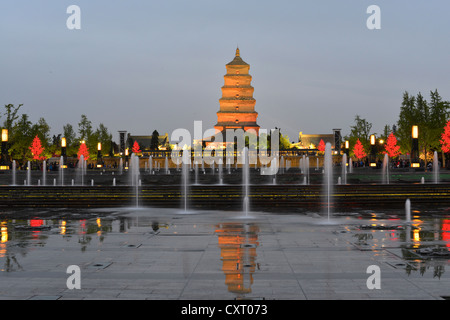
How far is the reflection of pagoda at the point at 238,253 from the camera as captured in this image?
725 centimetres

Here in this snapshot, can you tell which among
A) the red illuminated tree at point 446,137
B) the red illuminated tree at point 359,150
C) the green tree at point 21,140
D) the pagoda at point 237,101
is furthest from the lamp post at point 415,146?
the pagoda at point 237,101

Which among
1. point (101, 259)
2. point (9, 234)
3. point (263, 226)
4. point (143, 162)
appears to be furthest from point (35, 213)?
point (143, 162)

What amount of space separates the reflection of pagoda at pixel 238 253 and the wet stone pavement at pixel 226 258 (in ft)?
0.06

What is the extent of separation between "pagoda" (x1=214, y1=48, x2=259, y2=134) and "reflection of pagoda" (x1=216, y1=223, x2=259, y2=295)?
289 ft

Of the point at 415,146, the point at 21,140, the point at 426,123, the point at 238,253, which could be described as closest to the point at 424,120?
the point at 426,123

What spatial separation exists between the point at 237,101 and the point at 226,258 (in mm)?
94898

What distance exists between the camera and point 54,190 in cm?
2380

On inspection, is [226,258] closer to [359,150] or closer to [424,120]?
[424,120]

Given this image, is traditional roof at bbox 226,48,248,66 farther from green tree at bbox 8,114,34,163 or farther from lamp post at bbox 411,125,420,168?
lamp post at bbox 411,125,420,168

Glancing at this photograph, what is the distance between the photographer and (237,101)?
103 metres

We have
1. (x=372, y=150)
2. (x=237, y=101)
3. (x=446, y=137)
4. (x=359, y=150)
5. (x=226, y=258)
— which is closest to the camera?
(x=226, y=258)

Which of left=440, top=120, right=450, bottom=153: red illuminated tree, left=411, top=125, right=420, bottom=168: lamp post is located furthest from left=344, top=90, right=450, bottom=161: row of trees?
left=411, top=125, right=420, bottom=168: lamp post

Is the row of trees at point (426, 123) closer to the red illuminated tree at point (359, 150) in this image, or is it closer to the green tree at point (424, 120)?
the green tree at point (424, 120)
